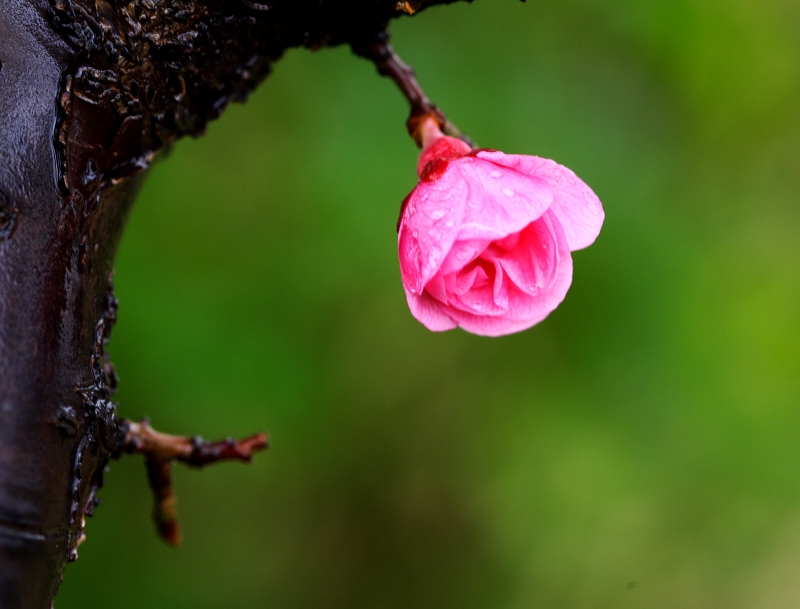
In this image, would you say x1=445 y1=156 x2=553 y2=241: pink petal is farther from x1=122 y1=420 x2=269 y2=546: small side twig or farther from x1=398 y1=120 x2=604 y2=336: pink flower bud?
x1=122 y1=420 x2=269 y2=546: small side twig

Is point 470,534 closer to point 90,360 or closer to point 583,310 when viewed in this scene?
point 583,310

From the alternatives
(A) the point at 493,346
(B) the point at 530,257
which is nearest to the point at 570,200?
(B) the point at 530,257

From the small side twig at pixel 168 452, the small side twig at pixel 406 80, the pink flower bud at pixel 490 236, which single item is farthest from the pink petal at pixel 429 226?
the small side twig at pixel 168 452

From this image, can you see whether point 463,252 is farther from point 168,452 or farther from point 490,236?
point 168,452

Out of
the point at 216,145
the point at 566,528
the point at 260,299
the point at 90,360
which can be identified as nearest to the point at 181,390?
the point at 260,299

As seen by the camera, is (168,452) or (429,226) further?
(168,452)

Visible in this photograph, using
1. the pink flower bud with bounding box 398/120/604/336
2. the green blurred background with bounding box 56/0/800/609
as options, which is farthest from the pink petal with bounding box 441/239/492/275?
the green blurred background with bounding box 56/0/800/609
